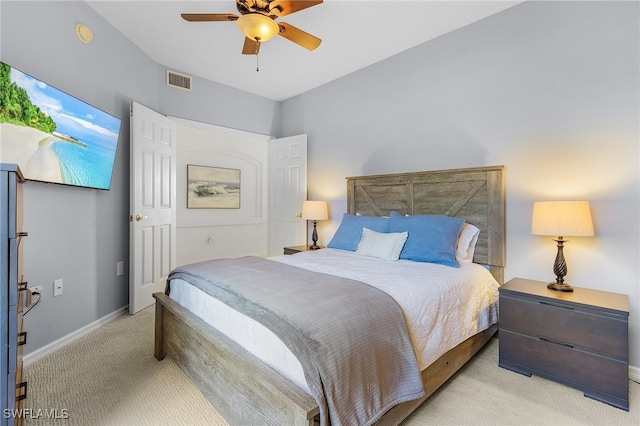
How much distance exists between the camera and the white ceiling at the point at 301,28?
260cm

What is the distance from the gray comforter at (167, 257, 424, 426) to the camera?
3.78 ft

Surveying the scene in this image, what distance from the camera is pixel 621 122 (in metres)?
2.12

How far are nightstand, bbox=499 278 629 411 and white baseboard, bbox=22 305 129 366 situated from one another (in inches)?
133

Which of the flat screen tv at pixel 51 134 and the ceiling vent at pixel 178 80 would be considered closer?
the flat screen tv at pixel 51 134

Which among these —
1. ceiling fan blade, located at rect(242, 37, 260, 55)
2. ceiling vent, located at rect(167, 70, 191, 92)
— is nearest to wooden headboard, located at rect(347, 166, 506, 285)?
ceiling fan blade, located at rect(242, 37, 260, 55)

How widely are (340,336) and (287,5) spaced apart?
82.9 inches

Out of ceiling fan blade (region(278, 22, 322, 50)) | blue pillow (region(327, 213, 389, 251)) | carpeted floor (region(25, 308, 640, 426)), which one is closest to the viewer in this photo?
carpeted floor (region(25, 308, 640, 426))

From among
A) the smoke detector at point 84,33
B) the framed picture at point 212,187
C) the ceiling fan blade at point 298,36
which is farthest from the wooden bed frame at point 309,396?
the framed picture at point 212,187

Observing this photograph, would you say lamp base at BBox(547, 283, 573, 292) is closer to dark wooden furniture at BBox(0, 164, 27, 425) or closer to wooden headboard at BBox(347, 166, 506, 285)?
wooden headboard at BBox(347, 166, 506, 285)

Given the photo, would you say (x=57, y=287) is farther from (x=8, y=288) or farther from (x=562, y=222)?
(x=562, y=222)

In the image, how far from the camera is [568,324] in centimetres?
191

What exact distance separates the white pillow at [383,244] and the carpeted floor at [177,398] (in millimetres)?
999

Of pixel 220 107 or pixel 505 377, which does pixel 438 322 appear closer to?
pixel 505 377

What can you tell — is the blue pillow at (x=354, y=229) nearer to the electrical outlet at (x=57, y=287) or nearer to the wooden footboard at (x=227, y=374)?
the wooden footboard at (x=227, y=374)
